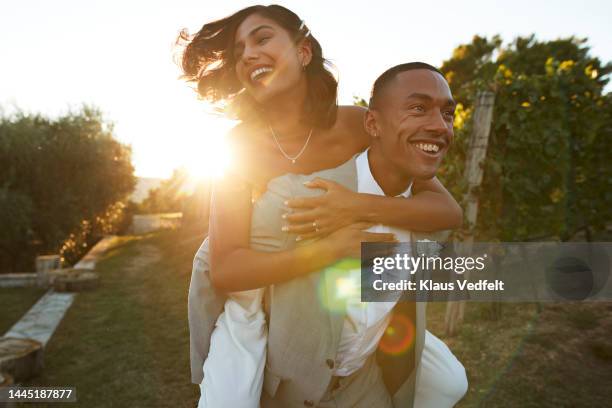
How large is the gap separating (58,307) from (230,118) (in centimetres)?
910

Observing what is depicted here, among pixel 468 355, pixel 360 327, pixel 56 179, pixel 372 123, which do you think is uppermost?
pixel 56 179

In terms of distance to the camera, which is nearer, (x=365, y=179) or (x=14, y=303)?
(x=365, y=179)

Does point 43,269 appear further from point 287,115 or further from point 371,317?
point 371,317

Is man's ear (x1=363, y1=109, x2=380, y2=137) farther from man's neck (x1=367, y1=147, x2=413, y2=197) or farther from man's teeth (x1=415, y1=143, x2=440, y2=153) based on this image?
man's teeth (x1=415, y1=143, x2=440, y2=153)

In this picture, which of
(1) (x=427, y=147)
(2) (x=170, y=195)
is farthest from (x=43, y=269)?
(2) (x=170, y=195)

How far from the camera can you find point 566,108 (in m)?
6.97

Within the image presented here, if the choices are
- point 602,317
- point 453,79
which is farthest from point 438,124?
point 453,79

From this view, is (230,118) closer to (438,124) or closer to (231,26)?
(231,26)

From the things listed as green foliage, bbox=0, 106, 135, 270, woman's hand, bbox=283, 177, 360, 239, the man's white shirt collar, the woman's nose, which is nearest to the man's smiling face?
the man's white shirt collar

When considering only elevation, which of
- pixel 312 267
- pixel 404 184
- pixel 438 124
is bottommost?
pixel 312 267

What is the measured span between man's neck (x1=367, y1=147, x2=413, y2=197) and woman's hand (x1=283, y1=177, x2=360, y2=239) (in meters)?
0.23

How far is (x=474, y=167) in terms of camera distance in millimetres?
6434

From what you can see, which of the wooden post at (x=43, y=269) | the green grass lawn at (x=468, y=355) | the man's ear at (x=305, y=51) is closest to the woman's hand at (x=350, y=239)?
the man's ear at (x=305, y=51)

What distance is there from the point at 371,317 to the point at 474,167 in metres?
5.27
